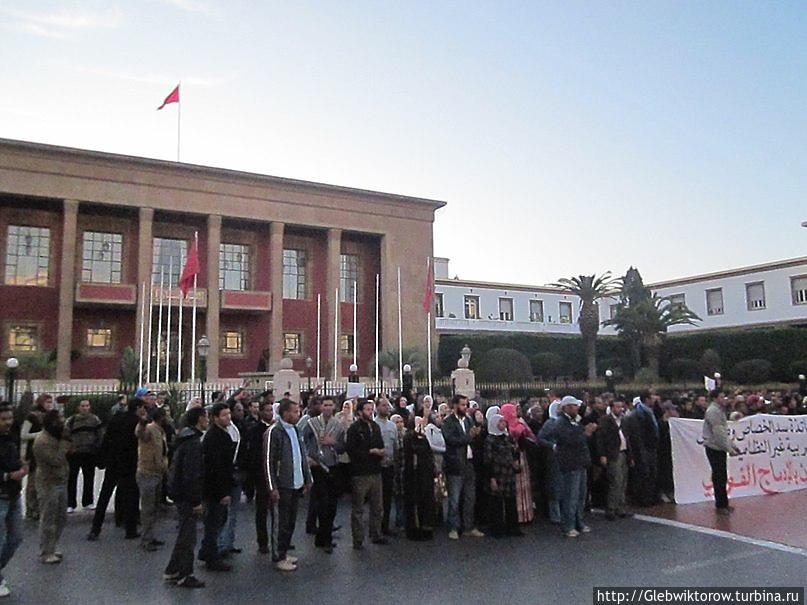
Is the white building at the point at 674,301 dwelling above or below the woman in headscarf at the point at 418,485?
above

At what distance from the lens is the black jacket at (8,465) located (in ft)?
21.3

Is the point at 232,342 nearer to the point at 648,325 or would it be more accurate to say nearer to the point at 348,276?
the point at 348,276

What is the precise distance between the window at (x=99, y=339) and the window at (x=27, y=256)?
3.12 m

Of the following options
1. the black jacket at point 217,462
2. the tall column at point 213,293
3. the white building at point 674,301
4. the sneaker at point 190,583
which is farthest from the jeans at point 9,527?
the white building at point 674,301

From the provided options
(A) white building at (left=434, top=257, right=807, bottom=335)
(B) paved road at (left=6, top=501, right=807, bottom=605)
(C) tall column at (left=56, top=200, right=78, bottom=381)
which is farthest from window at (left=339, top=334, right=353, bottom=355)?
(B) paved road at (left=6, top=501, right=807, bottom=605)

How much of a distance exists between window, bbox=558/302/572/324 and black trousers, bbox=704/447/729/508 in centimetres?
5008

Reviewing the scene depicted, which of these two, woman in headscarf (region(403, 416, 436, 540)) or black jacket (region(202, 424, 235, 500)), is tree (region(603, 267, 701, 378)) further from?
black jacket (region(202, 424, 235, 500))

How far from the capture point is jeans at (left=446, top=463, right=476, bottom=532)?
9.20 metres

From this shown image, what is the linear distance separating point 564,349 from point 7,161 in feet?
104

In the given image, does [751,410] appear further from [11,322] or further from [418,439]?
[11,322]

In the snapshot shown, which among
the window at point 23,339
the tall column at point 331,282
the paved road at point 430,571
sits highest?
the tall column at point 331,282

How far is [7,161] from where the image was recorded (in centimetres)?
3141

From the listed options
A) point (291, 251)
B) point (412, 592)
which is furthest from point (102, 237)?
point (412, 592)

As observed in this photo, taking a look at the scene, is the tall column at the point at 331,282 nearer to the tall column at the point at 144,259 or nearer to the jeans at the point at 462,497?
the tall column at the point at 144,259
